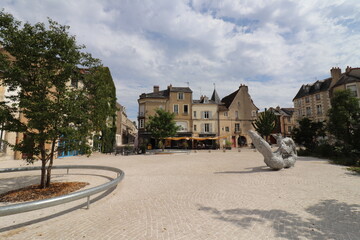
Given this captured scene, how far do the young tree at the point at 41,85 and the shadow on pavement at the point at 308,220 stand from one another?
5041 millimetres

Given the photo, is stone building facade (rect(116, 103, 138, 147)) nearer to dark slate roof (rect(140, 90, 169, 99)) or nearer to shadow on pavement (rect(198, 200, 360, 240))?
dark slate roof (rect(140, 90, 169, 99))

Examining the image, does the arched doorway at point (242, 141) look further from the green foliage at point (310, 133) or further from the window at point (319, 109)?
the green foliage at point (310, 133)

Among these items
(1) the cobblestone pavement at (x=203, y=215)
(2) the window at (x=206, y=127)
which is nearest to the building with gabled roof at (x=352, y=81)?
(2) the window at (x=206, y=127)

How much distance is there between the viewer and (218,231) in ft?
11.0

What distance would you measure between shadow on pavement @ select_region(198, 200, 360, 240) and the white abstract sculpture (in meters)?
4.88

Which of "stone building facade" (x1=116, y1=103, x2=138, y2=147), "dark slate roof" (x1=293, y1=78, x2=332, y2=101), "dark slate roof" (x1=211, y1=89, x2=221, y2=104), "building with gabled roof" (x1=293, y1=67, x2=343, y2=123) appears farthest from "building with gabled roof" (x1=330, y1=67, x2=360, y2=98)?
"stone building facade" (x1=116, y1=103, x2=138, y2=147)

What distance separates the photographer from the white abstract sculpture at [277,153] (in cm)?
950

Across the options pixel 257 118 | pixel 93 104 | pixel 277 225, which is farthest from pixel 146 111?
→ pixel 277 225

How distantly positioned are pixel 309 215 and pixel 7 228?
6553 millimetres

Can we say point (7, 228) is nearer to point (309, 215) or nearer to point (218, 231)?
point (218, 231)

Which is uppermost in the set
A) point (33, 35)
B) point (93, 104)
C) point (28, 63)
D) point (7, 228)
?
point (33, 35)

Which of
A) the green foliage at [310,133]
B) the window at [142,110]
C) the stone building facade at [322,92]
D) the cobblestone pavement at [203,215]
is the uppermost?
the stone building facade at [322,92]

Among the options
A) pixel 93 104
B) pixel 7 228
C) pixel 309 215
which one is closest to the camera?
pixel 7 228

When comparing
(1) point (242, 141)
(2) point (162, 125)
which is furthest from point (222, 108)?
(2) point (162, 125)
